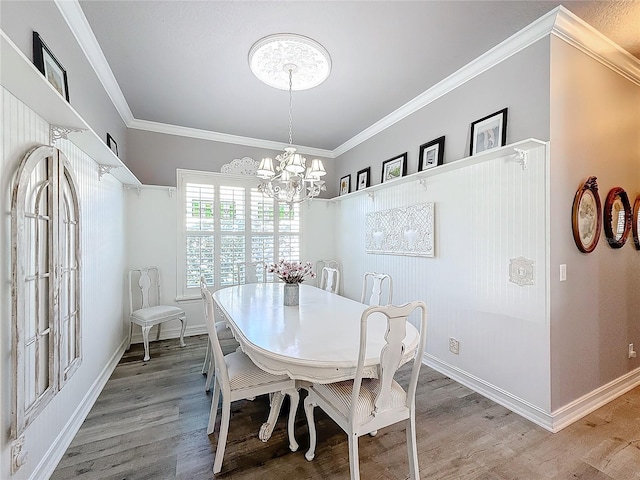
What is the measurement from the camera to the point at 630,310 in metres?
2.63

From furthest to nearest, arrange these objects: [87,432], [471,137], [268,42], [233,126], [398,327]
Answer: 1. [233,126]
2. [471,137]
3. [268,42]
4. [87,432]
5. [398,327]

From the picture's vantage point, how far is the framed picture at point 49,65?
1.60m

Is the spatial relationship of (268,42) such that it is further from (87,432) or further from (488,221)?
(87,432)

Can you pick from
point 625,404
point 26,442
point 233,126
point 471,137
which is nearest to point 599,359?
point 625,404

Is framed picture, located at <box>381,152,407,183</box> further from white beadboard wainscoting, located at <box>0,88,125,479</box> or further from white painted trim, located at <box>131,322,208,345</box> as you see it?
white painted trim, located at <box>131,322,208,345</box>

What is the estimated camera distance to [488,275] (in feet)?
8.32

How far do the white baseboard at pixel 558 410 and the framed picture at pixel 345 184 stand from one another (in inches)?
112

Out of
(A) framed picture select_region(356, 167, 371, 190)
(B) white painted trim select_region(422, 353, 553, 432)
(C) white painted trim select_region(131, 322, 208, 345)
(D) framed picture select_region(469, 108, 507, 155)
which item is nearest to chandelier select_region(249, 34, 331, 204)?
(D) framed picture select_region(469, 108, 507, 155)

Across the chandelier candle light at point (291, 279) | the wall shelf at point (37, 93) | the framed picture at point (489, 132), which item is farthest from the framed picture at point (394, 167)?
the wall shelf at point (37, 93)

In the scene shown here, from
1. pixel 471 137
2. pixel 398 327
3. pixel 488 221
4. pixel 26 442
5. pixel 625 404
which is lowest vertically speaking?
pixel 625 404

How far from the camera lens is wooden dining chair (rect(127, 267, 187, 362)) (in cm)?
338

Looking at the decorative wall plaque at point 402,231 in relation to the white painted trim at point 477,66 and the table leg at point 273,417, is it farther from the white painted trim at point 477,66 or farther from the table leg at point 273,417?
the table leg at point 273,417

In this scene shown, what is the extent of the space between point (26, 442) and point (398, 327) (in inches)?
74.7

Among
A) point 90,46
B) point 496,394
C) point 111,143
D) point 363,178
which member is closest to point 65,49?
point 90,46
